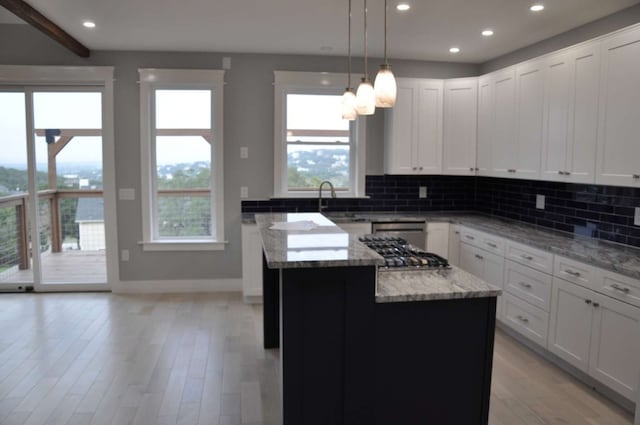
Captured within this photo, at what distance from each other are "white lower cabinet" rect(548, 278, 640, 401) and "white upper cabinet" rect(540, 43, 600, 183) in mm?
914

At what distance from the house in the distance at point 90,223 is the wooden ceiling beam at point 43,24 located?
1.56 metres

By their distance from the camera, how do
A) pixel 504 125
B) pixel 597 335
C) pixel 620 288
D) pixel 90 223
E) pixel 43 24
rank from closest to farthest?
pixel 620 288, pixel 597 335, pixel 43 24, pixel 504 125, pixel 90 223

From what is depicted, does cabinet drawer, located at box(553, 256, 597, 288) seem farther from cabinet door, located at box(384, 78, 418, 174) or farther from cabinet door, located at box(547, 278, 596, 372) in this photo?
cabinet door, located at box(384, 78, 418, 174)

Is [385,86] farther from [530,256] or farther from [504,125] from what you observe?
[504,125]

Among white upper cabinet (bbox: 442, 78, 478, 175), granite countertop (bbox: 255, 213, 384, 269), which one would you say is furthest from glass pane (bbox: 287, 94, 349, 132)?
granite countertop (bbox: 255, 213, 384, 269)

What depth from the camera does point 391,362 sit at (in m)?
2.32

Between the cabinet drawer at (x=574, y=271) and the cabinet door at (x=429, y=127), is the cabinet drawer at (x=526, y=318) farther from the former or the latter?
the cabinet door at (x=429, y=127)

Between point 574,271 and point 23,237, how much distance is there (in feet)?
17.8

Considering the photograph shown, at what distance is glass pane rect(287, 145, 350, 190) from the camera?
5.43 meters

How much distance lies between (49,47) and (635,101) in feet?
17.2

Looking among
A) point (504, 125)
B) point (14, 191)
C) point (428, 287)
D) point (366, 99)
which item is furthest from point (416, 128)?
point (14, 191)

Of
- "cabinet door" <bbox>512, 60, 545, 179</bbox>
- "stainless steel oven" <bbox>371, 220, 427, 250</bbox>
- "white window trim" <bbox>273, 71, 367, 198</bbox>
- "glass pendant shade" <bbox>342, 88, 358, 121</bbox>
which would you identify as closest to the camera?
"glass pendant shade" <bbox>342, 88, 358, 121</bbox>

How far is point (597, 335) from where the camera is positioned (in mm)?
3043

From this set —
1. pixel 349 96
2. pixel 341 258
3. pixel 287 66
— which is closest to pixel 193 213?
pixel 287 66
